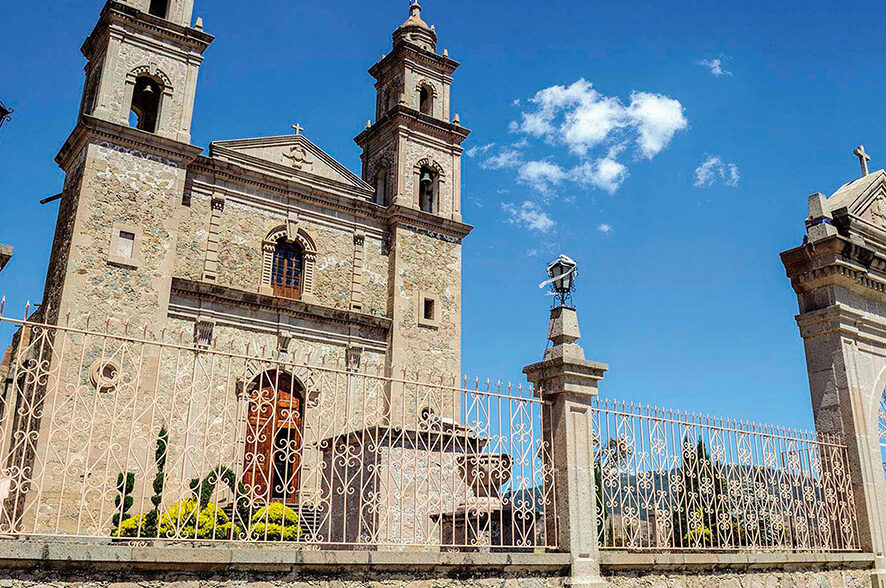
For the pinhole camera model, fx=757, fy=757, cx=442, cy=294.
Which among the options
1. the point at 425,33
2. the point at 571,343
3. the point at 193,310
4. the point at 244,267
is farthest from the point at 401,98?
the point at 571,343

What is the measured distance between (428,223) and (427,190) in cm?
169

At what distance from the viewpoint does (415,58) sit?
25.2 meters

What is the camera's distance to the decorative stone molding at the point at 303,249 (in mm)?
20739

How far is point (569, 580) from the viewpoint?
7012 mm

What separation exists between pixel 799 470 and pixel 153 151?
53.0 ft

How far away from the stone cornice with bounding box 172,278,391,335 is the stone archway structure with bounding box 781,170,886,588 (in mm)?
12867

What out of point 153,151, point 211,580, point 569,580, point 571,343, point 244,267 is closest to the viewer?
point 211,580

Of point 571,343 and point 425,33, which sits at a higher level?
point 425,33

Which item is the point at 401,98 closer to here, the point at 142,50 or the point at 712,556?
the point at 142,50

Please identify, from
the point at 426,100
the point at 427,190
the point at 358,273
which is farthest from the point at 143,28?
the point at 427,190

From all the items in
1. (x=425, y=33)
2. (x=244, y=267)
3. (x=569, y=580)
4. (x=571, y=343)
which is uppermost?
(x=425, y=33)

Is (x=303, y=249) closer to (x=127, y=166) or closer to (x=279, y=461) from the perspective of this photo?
(x=127, y=166)

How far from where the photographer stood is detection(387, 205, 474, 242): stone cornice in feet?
75.5

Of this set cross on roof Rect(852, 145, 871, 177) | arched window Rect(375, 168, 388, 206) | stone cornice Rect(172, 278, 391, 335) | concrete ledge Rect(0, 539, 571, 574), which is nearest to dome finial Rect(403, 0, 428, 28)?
arched window Rect(375, 168, 388, 206)
